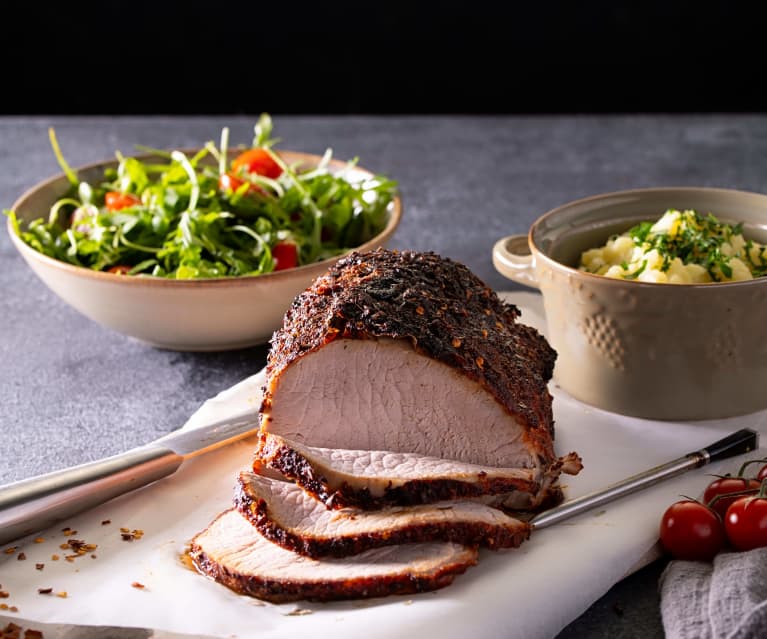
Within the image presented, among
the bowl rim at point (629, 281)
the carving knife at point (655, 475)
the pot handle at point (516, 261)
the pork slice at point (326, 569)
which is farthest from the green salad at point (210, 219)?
the carving knife at point (655, 475)

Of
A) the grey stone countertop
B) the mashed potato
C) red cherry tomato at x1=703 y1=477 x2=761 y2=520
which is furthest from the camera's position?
the grey stone countertop

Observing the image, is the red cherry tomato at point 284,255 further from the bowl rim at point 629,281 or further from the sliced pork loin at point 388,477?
the sliced pork loin at point 388,477

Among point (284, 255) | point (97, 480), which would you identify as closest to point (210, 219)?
point (284, 255)

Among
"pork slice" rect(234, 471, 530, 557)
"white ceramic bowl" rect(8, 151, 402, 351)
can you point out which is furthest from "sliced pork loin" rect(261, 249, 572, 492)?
"white ceramic bowl" rect(8, 151, 402, 351)

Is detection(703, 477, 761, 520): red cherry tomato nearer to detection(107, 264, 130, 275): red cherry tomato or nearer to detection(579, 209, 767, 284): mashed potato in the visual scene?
detection(579, 209, 767, 284): mashed potato
